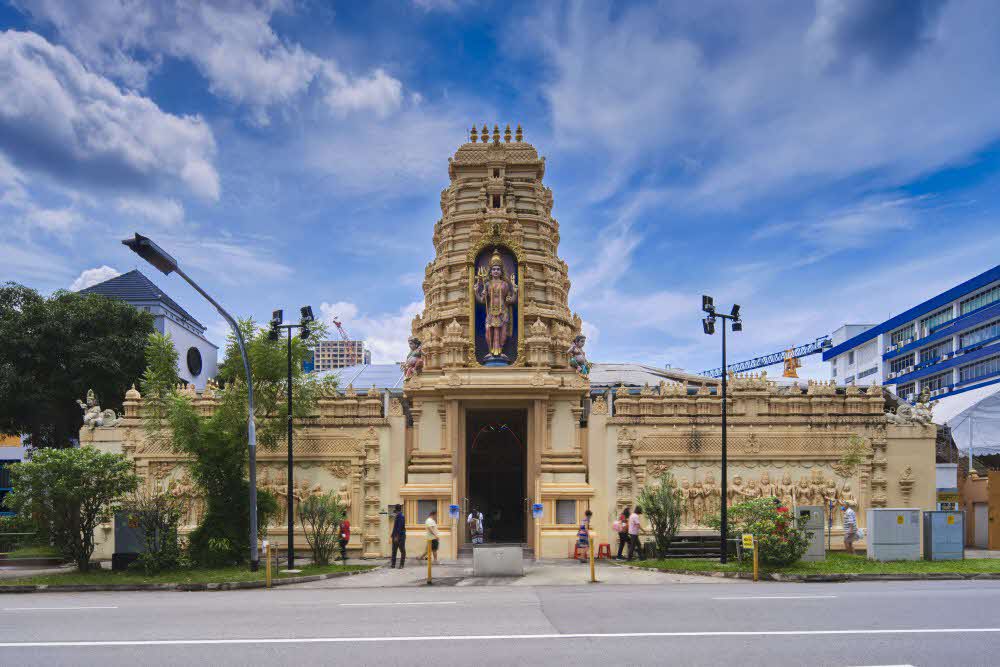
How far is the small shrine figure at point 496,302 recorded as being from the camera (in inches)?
1155

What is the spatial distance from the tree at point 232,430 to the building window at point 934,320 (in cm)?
7289

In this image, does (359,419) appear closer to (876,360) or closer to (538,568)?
(538,568)

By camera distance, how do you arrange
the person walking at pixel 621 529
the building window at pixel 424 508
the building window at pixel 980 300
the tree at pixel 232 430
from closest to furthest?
1. the tree at pixel 232 430
2. the person walking at pixel 621 529
3. the building window at pixel 424 508
4. the building window at pixel 980 300

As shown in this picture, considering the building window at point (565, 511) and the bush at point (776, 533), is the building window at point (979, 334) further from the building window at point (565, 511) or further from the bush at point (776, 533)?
the bush at point (776, 533)

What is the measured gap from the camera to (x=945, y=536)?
70.6 feet

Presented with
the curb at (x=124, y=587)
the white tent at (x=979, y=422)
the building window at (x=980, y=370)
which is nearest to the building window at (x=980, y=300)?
the building window at (x=980, y=370)

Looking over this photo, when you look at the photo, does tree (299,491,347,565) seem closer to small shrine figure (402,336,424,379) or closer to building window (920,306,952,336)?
small shrine figure (402,336,424,379)

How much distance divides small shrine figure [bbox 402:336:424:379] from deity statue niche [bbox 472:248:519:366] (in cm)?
236

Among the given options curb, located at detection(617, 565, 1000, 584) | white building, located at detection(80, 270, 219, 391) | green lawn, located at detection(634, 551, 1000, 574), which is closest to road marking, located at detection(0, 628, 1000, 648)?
curb, located at detection(617, 565, 1000, 584)

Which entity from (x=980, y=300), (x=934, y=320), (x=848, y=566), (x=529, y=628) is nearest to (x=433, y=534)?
(x=529, y=628)

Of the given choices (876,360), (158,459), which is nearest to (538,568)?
(158,459)

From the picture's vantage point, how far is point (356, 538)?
87.9 ft

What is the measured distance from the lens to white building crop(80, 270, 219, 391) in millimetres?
54719

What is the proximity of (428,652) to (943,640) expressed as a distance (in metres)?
7.02
